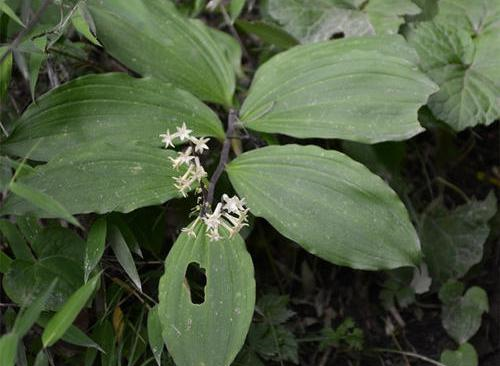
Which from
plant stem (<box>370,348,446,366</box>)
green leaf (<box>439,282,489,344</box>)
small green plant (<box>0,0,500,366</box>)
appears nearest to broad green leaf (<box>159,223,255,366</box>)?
small green plant (<box>0,0,500,366</box>)

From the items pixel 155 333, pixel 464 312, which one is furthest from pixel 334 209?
pixel 464 312

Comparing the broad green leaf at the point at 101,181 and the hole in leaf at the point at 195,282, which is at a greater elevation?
the broad green leaf at the point at 101,181

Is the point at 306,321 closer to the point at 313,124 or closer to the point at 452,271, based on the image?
the point at 452,271

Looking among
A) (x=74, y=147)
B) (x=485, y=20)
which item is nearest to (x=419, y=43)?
(x=485, y=20)

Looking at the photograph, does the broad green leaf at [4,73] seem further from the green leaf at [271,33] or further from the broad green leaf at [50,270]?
the green leaf at [271,33]

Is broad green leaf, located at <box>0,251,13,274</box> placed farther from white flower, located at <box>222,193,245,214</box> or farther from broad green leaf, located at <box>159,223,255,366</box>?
white flower, located at <box>222,193,245,214</box>

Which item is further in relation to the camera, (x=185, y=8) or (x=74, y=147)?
(x=185, y=8)

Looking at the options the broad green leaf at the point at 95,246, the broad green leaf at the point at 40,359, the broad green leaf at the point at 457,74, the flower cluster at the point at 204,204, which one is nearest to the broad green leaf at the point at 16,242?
the broad green leaf at the point at 95,246
